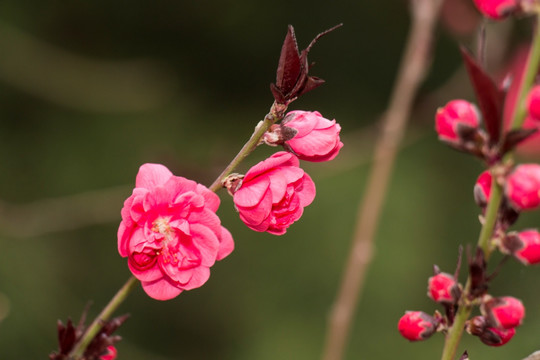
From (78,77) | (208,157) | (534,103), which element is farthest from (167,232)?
(78,77)

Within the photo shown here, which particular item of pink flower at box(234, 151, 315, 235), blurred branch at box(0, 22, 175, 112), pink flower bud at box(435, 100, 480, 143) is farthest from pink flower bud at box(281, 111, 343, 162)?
blurred branch at box(0, 22, 175, 112)

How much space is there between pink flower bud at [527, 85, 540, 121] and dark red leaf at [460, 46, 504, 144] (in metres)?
0.02

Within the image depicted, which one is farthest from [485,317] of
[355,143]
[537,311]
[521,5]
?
[537,311]

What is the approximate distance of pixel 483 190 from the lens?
0.55 m

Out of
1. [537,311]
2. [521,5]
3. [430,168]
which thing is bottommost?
[521,5]

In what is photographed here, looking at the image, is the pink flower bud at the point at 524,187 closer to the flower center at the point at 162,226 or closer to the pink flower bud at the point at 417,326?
the pink flower bud at the point at 417,326

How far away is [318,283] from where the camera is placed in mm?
2621

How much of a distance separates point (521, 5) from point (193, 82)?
7.11ft

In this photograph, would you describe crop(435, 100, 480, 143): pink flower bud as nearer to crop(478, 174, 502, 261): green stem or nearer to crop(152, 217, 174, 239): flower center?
crop(478, 174, 502, 261): green stem

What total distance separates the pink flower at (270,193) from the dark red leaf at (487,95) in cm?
20

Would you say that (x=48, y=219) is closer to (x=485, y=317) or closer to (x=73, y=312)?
(x=73, y=312)

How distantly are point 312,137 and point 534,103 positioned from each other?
0.22 m

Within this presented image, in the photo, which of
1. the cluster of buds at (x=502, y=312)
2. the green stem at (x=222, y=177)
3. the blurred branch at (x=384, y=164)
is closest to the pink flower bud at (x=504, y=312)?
the cluster of buds at (x=502, y=312)

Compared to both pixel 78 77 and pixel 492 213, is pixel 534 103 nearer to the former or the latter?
pixel 492 213
